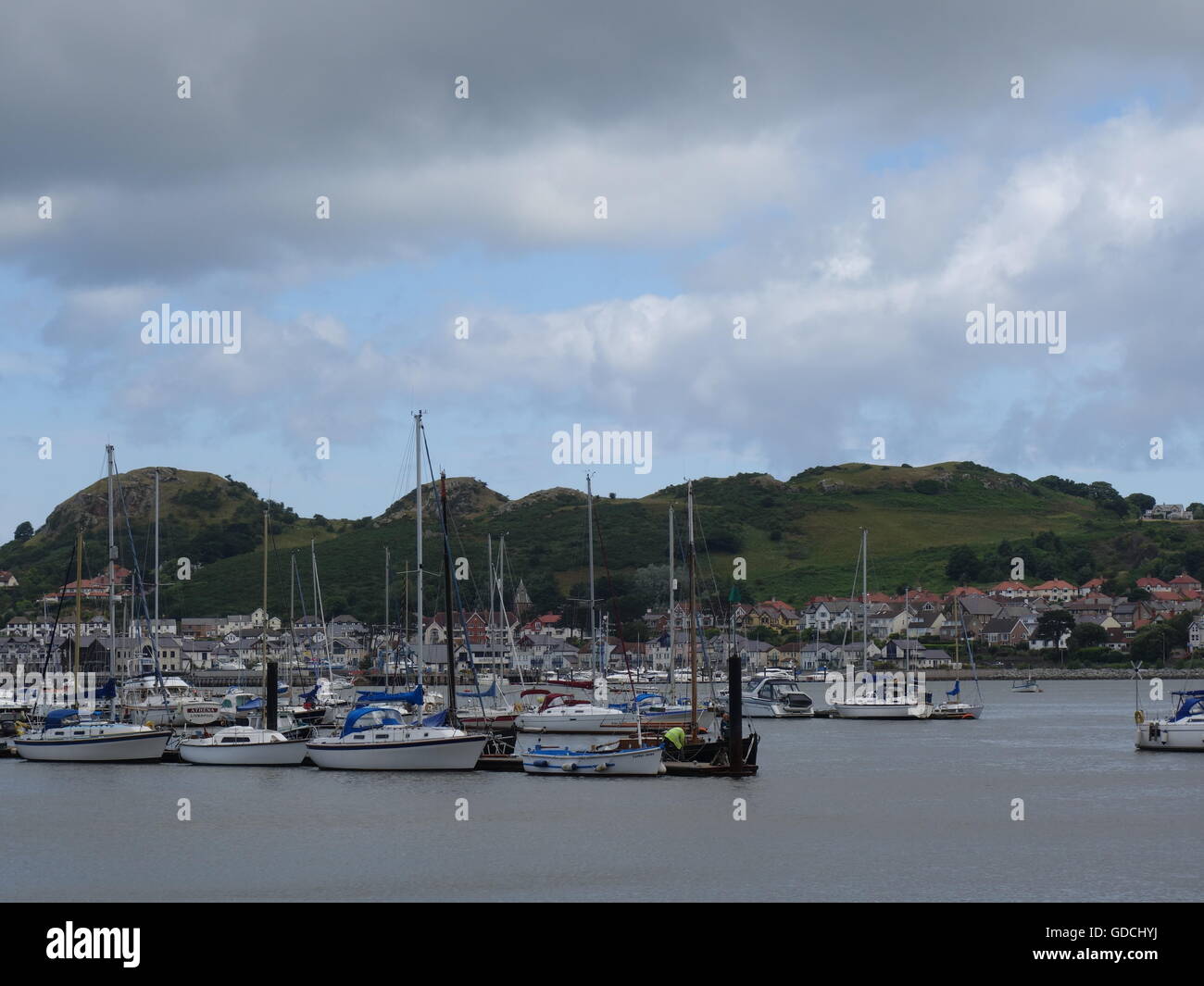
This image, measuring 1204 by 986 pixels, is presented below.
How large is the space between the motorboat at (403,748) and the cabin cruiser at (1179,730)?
32.6 metres

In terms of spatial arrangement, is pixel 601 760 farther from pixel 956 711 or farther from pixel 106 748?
pixel 956 711

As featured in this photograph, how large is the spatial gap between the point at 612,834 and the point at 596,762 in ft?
39.5

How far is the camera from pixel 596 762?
5584 centimetres

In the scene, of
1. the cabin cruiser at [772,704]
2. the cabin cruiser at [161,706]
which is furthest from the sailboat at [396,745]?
the cabin cruiser at [772,704]

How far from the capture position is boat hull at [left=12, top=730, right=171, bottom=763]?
64.2m

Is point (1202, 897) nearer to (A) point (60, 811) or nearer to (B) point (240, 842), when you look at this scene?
(B) point (240, 842)

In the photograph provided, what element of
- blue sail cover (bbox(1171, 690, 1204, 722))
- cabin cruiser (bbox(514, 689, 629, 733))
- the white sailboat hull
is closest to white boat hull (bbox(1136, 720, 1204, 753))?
blue sail cover (bbox(1171, 690, 1204, 722))

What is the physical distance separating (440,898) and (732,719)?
66.3 feet

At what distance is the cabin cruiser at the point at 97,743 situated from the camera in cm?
6425

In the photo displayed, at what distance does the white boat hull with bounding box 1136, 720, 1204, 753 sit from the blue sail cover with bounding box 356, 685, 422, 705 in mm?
34097

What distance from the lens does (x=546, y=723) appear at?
84000 mm

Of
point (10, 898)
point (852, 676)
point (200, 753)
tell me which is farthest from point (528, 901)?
point (852, 676)

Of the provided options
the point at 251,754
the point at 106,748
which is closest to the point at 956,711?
the point at 251,754

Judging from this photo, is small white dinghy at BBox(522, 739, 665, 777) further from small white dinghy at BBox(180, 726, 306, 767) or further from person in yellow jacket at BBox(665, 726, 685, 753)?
small white dinghy at BBox(180, 726, 306, 767)
